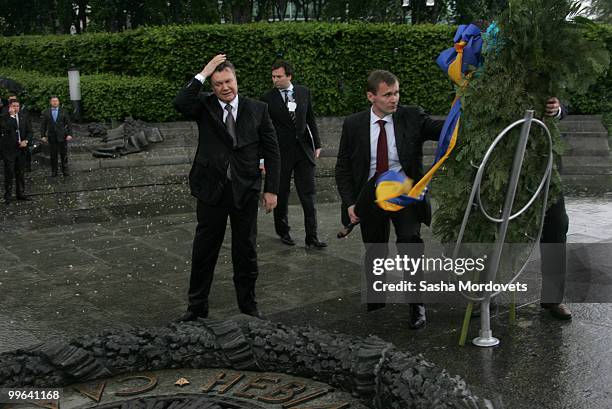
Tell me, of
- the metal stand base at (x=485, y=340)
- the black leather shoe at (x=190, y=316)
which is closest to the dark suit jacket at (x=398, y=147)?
the metal stand base at (x=485, y=340)

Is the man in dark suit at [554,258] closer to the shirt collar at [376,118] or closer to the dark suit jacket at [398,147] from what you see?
the dark suit jacket at [398,147]

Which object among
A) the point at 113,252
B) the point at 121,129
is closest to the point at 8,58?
the point at 121,129

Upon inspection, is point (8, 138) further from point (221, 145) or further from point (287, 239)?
point (221, 145)

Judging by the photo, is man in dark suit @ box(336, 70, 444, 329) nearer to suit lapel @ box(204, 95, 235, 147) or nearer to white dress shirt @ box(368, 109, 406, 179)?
white dress shirt @ box(368, 109, 406, 179)

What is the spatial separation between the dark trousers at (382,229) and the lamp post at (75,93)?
12.3 metres

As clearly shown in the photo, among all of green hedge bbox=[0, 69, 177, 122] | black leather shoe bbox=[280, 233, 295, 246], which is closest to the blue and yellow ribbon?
black leather shoe bbox=[280, 233, 295, 246]

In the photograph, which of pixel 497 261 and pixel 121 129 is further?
pixel 121 129

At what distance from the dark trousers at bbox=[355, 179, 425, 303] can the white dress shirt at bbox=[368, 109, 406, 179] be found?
0.57 ft

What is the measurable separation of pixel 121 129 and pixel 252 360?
12133 millimetres

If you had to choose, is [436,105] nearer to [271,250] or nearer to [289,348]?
[271,250]

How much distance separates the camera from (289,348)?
13.1 feet

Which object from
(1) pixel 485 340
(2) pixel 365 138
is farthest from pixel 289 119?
(1) pixel 485 340

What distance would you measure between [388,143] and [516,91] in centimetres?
111

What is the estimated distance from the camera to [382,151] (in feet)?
18.1
